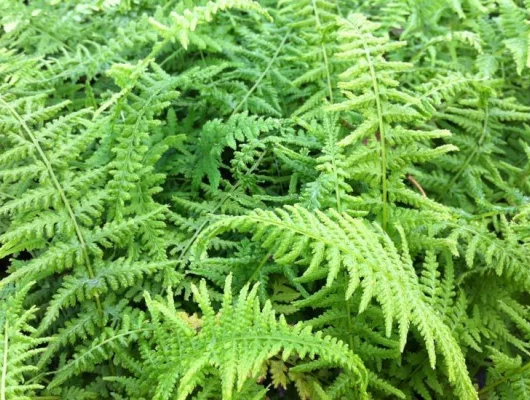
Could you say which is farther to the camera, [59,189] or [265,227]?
[59,189]

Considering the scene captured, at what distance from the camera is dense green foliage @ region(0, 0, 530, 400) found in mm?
1283

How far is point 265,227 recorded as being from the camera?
4.21ft

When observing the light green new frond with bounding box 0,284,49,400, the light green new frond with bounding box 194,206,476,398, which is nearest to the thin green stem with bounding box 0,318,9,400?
the light green new frond with bounding box 0,284,49,400

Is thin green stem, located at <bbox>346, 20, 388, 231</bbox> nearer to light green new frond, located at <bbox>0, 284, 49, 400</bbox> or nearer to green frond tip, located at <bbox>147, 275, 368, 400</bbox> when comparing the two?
green frond tip, located at <bbox>147, 275, 368, 400</bbox>

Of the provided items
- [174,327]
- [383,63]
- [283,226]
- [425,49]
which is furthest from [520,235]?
[174,327]

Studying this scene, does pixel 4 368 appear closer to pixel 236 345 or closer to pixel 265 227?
pixel 236 345

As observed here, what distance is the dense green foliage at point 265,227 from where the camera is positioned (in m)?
1.28

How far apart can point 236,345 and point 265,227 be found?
0.97 ft

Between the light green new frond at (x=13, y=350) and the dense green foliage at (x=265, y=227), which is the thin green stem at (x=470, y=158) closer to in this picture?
the dense green foliage at (x=265, y=227)

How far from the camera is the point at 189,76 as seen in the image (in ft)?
6.10

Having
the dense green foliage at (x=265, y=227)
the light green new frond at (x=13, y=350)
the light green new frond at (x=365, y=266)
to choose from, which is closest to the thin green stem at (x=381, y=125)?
the dense green foliage at (x=265, y=227)

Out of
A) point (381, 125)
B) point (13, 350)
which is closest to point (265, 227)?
point (381, 125)

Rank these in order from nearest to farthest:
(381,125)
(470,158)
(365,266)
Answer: (365,266), (381,125), (470,158)

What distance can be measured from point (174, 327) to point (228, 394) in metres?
0.28
